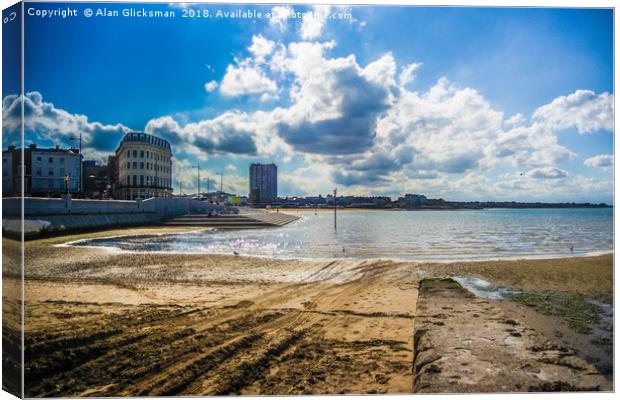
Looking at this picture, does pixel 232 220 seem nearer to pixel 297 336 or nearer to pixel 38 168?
pixel 38 168

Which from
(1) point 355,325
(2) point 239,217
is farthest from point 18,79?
(2) point 239,217

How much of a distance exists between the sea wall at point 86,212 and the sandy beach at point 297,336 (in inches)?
12.5

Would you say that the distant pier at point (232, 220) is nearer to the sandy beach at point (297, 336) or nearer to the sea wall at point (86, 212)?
the sea wall at point (86, 212)

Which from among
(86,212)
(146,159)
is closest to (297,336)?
(146,159)

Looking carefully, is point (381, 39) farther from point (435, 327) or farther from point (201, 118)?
point (435, 327)

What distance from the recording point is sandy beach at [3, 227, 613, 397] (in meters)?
3.34

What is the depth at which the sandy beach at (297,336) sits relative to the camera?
11.0ft

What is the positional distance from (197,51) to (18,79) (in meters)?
1.65

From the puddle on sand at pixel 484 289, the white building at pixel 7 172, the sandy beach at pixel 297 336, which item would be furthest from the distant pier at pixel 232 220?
the white building at pixel 7 172

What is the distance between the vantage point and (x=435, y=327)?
415cm

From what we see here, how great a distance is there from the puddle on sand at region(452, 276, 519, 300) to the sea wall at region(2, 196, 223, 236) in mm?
5990

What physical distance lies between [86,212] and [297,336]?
1064cm

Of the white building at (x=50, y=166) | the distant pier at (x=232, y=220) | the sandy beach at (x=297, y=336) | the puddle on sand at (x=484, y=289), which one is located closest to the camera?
the sandy beach at (x=297, y=336)

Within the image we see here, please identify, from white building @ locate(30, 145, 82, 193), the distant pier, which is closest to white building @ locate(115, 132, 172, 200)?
white building @ locate(30, 145, 82, 193)
